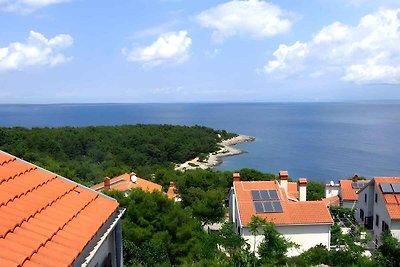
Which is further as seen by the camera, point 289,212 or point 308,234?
point 289,212

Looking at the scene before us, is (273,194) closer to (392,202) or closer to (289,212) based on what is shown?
(289,212)

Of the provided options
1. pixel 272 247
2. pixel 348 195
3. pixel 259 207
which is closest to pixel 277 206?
pixel 259 207

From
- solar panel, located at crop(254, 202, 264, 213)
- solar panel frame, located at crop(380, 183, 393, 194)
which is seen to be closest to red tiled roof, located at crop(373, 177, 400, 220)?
solar panel frame, located at crop(380, 183, 393, 194)

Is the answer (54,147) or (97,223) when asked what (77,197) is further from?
(54,147)

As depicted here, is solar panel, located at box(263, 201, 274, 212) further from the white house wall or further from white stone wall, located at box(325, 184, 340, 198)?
white stone wall, located at box(325, 184, 340, 198)

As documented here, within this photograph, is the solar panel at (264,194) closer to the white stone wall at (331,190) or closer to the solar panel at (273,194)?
the solar panel at (273,194)
